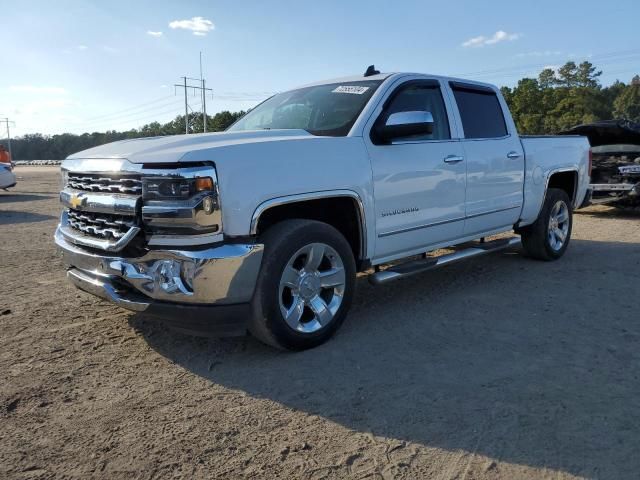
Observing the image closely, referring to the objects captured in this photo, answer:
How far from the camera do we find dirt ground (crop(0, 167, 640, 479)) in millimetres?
2488

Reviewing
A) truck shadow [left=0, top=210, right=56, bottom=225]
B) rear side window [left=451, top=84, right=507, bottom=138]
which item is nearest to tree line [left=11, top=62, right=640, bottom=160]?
truck shadow [left=0, top=210, right=56, bottom=225]

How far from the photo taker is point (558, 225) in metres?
6.74

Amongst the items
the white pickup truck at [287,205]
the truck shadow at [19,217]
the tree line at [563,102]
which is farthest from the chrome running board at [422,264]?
the tree line at [563,102]

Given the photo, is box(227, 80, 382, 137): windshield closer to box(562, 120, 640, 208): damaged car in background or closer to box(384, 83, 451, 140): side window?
box(384, 83, 451, 140): side window

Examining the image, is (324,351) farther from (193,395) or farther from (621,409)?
(621,409)

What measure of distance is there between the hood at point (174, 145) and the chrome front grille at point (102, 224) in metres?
0.39

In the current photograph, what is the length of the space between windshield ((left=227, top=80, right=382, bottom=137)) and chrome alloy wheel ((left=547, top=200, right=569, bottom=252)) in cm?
323

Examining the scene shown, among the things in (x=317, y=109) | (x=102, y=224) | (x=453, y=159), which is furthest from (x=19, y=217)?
(x=453, y=159)

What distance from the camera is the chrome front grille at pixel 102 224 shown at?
3.43m

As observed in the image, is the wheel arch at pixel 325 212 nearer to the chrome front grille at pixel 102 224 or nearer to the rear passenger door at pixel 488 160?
the chrome front grille at pixel 102 224

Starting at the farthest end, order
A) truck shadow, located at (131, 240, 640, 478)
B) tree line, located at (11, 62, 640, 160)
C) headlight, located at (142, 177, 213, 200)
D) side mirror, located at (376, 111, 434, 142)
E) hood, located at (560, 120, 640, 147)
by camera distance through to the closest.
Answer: tree line, located at (11, 62, 640, 160) → hood, located at (560, 120, 640, 147) → side mirror, located at (376, 111, 434, 142) → headlight, located at (142, 177, 213, 200) → truck shadow, located at (131, 240, 640, 478)

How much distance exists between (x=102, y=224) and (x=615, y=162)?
9638 mm

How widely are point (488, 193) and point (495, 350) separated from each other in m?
1.99

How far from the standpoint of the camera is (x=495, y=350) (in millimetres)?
3727
